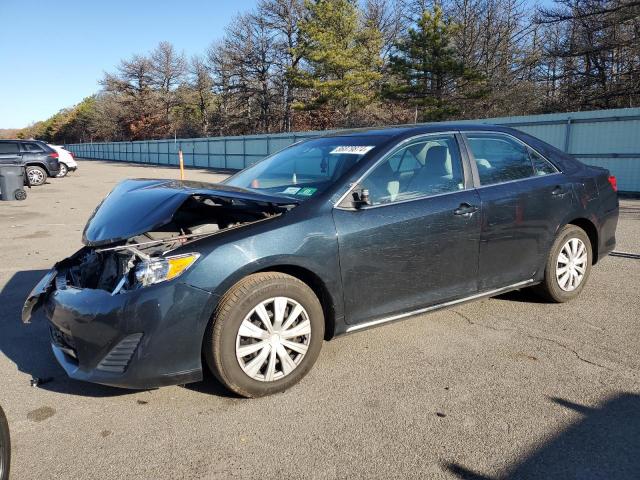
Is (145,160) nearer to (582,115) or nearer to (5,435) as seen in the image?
(582,115)

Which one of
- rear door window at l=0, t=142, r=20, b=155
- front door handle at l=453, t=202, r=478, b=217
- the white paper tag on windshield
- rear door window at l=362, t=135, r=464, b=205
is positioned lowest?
front door handle at l=453, t=202, r=478, b=217

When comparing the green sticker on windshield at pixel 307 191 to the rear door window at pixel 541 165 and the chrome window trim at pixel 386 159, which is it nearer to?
the chrome window trim at pixel 386 159

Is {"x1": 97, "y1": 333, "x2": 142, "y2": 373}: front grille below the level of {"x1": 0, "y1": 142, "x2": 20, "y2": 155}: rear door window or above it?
below

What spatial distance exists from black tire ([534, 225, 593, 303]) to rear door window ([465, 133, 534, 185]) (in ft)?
2.13

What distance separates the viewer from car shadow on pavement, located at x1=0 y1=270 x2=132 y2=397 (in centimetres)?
331

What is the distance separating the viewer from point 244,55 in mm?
46031

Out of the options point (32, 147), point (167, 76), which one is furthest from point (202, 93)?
point (32, 147)

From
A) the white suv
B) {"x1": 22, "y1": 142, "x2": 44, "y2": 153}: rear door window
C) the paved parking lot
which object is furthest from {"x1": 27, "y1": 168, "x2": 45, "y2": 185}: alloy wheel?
the paved parking lot

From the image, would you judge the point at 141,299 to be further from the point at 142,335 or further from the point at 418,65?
the point at 418,65

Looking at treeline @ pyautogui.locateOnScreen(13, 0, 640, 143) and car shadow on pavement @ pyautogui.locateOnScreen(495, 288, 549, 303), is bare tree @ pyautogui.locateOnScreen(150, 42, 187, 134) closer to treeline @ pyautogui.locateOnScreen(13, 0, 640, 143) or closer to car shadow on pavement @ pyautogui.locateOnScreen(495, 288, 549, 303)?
treeline @ pyautogui.locateOnScreen(13, 0, 640, 143)

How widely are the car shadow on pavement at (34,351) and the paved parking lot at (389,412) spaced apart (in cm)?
2

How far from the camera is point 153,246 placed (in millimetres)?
3219

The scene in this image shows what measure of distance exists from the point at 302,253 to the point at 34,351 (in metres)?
2.33

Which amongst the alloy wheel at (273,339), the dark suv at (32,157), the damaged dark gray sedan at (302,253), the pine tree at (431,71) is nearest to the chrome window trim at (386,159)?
the damaged dark gray sedan at (302,253)
